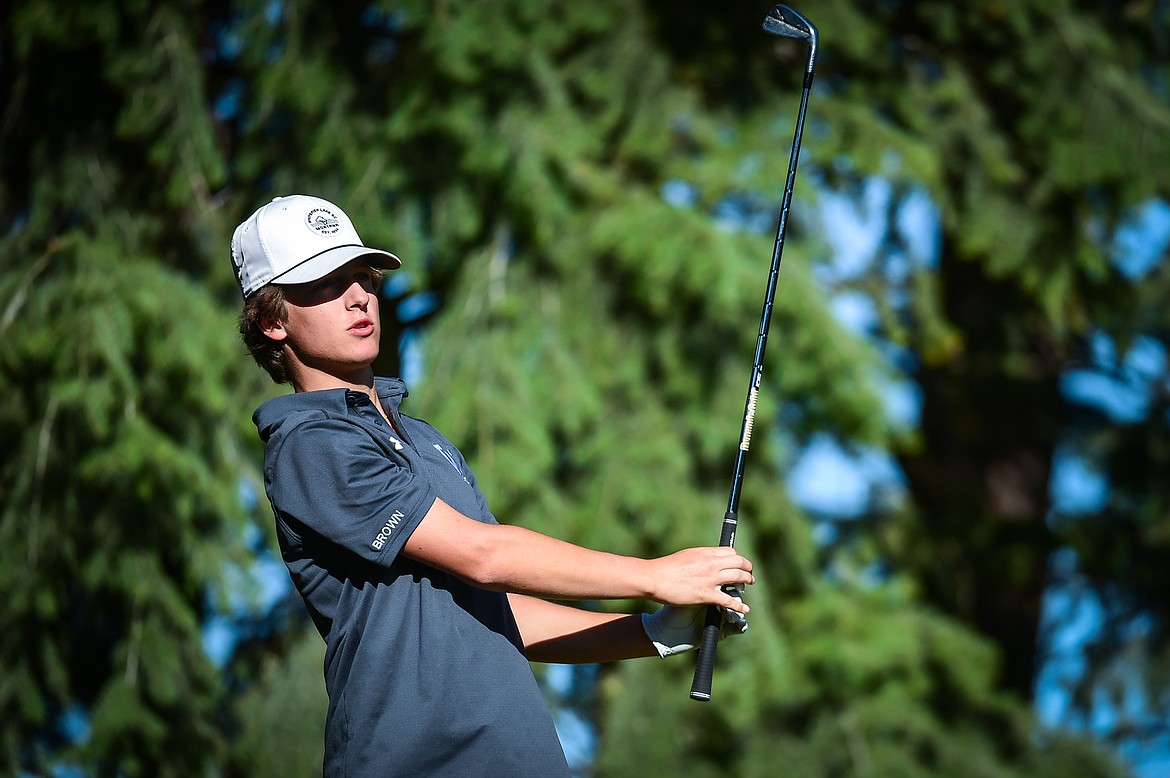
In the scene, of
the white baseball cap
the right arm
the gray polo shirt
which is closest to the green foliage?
the white baseball cap

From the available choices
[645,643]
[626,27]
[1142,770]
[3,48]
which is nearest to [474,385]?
[626,27]

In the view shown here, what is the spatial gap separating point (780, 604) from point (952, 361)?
2282mm

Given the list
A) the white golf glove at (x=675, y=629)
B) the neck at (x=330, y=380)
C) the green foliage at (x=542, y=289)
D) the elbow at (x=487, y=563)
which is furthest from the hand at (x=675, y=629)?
the green foliage at (x=542, y=289)

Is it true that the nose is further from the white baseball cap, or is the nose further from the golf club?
the golf club

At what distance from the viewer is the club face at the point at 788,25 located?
96.3 inches

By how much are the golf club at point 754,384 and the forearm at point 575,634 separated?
0.13 meters

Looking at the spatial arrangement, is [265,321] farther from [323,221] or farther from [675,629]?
[675,629]

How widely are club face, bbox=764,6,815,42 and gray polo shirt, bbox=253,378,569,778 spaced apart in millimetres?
1166

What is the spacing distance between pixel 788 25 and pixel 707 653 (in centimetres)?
129

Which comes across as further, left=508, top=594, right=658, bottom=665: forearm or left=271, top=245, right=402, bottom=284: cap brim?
left=508, top=594, right=658, bottom=665: forearm

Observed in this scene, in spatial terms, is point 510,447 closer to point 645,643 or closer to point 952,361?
point 645,643

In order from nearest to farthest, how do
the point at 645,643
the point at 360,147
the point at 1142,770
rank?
the point at 645,643, the point at 360,147, the point at 1142,770

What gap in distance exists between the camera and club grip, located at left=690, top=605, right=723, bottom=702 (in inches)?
74.2

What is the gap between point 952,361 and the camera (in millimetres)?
7035
